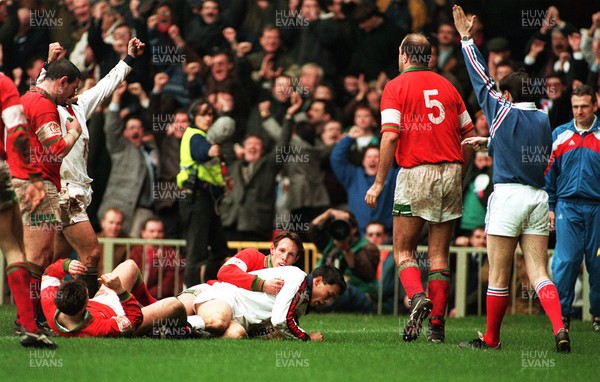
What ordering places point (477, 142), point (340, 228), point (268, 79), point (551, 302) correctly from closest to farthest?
point (551, 302) → point (477, 142) → point (340, 228) → point (268, 79)

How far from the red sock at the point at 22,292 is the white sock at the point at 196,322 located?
71.2 inches

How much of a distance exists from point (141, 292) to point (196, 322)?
2.55ft

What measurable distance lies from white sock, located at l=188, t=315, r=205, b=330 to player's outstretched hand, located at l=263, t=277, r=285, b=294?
25.1 inches

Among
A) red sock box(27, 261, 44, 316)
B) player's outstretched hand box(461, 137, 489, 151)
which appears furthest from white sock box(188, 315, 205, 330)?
player's outstretched hand box(461, 137, 489, 151)

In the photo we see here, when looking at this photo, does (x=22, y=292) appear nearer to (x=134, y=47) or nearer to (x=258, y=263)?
(x=258, y=263)

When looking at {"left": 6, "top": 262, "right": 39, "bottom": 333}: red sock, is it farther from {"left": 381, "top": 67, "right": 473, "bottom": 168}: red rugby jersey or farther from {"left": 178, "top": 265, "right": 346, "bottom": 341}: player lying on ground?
{"left": 381, "top": 67, "right": 473, "bottom": 168}: red rugby jersey

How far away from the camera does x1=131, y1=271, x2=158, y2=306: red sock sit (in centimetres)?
1065

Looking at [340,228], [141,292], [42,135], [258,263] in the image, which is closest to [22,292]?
[42,135]

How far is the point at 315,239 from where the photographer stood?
584 inches

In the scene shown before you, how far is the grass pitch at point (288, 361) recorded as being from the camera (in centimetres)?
785

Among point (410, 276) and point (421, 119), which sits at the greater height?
point (421, 119)

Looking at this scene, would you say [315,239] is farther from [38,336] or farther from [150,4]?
[38,336]

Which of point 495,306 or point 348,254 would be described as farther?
point 348,254

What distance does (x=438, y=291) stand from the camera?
407 inches
